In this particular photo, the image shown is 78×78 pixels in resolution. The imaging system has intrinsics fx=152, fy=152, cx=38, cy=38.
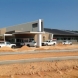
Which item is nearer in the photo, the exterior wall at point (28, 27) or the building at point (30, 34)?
A: the building at point (30, 34)

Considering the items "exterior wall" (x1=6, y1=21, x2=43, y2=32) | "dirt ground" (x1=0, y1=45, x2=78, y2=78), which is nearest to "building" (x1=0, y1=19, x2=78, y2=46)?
"exterior wall" (x1=6, y1=21, x2=43, y2=32)

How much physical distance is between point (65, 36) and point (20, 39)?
2371 cm

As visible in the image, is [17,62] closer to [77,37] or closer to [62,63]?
[62,63]

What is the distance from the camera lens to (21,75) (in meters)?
11.5

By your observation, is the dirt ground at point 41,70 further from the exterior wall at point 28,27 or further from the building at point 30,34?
the exterior wall at point 28,27

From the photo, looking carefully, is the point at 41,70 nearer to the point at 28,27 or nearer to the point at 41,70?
the point at 41,70

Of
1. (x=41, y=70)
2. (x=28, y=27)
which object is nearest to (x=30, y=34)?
(x=28, y=27)

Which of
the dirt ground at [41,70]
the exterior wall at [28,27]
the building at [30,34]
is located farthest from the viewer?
the exterior wall at [28,27]

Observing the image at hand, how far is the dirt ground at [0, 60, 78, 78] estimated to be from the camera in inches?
451

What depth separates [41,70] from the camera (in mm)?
12680

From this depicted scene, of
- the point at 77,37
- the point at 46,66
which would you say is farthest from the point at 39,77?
the point at 77,37

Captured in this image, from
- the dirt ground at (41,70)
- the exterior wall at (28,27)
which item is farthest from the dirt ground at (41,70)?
the exterior wall at (28,27)

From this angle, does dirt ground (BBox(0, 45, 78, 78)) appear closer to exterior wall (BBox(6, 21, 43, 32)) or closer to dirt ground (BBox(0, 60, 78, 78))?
dirt ground (BBox(0, 60, 78, 78))

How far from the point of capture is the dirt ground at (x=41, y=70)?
11.4 metres
